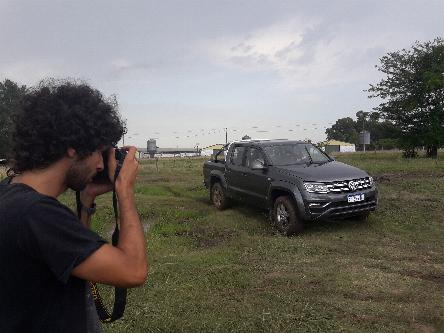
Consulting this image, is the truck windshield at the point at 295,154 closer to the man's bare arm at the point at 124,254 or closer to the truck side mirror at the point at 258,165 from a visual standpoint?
the truck side mirror at the point at 258,165

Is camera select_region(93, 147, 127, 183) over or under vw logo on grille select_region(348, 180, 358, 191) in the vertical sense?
over

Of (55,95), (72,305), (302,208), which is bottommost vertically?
(302,208)

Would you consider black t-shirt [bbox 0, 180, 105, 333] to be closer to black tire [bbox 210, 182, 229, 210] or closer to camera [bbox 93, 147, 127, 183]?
camera [bbox 93, 147, 127, 183]

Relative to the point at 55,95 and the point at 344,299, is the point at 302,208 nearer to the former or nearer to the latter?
the point at 344,299

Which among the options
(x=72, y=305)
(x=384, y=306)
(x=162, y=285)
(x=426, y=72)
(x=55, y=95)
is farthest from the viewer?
(x=426, y=72)

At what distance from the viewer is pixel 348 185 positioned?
25.8ft

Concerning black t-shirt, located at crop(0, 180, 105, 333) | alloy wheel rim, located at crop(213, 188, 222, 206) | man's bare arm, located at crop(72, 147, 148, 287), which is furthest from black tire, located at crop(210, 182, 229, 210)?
black t-shirt, located at crop(0, 180, 105, 333)

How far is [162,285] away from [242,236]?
2902 millimetres

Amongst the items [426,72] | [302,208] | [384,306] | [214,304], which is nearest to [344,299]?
[384,306]

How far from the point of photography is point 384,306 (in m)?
4.49

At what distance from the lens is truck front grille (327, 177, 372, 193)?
25.5 ft

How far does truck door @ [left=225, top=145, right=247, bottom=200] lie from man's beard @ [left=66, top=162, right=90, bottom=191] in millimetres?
7814

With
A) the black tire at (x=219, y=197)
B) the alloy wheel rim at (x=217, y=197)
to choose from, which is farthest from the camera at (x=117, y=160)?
the alloy wheel rim at (x=217, y=197)

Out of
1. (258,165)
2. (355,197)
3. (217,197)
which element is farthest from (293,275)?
(217,197)
